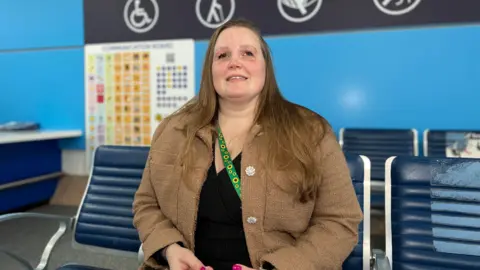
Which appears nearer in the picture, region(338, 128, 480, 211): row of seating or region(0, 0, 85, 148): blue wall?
region(338, 128, 480, 211): row of seating

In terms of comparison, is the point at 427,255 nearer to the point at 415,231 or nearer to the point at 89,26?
the point at 415,231

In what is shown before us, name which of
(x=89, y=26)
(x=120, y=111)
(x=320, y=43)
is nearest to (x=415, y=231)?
(x=320, y=43)

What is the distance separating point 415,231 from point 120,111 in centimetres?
296

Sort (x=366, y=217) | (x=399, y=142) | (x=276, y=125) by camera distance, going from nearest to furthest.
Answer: (x=276, y=125) < (x=366, y=217) < (x=399, y=142)

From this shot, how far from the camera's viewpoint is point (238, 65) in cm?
110

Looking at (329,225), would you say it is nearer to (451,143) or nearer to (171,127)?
(171,127)

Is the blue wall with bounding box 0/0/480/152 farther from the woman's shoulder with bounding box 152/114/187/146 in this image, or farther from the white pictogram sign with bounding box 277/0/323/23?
the woman's shoulder with bounding box 152/114/187/146

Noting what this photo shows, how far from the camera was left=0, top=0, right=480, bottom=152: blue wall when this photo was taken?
273 centimetres

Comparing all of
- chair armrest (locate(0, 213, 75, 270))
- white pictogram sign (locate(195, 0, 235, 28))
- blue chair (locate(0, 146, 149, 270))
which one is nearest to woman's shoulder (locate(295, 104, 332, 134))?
blue chair (locate(0, 146, 149, 270))

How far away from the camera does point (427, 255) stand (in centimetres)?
115

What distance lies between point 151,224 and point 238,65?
56 centimetres

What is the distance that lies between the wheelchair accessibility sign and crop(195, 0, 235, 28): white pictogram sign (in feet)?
1.39

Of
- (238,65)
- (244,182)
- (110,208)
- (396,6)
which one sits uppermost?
(396,6)

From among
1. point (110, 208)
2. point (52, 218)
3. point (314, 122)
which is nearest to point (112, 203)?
point (110, 208)
